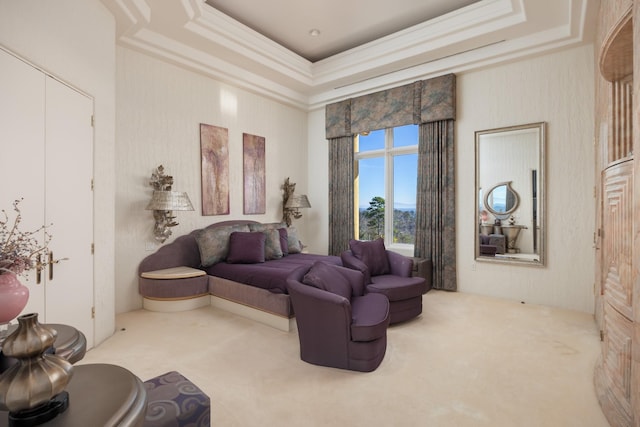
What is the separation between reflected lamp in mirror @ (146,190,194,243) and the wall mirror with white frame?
4.10 m

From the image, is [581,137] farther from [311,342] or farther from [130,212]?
[130,212]

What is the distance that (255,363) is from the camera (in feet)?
9.14

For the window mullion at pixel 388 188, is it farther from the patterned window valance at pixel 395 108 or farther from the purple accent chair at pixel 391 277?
the purple accent chair at pixel 391 277

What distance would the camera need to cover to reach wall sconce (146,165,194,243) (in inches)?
164

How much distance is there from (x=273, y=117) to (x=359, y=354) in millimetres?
4743

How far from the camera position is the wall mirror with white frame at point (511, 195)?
4418 millimetres

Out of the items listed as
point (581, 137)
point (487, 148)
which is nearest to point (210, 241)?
point (487, 148)

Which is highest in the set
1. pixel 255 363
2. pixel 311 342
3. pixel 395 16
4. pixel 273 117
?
pixel 395 16

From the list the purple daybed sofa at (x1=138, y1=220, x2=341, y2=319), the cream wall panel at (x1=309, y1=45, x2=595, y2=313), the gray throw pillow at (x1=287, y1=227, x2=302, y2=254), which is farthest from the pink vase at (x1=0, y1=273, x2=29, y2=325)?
the cream wall panel at (x1=309, y1=45, x2=595, y2=313)

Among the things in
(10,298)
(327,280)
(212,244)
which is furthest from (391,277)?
(10,298)

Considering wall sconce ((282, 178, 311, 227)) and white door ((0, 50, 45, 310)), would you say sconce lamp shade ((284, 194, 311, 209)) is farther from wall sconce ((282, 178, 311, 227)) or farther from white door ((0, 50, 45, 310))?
white door ((0, 50, 45, 310))

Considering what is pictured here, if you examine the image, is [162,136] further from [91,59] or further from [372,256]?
[372,256]

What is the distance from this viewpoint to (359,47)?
5.22 m

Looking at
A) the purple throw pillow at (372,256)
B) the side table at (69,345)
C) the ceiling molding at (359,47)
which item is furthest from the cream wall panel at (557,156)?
the side table at (69,345)
